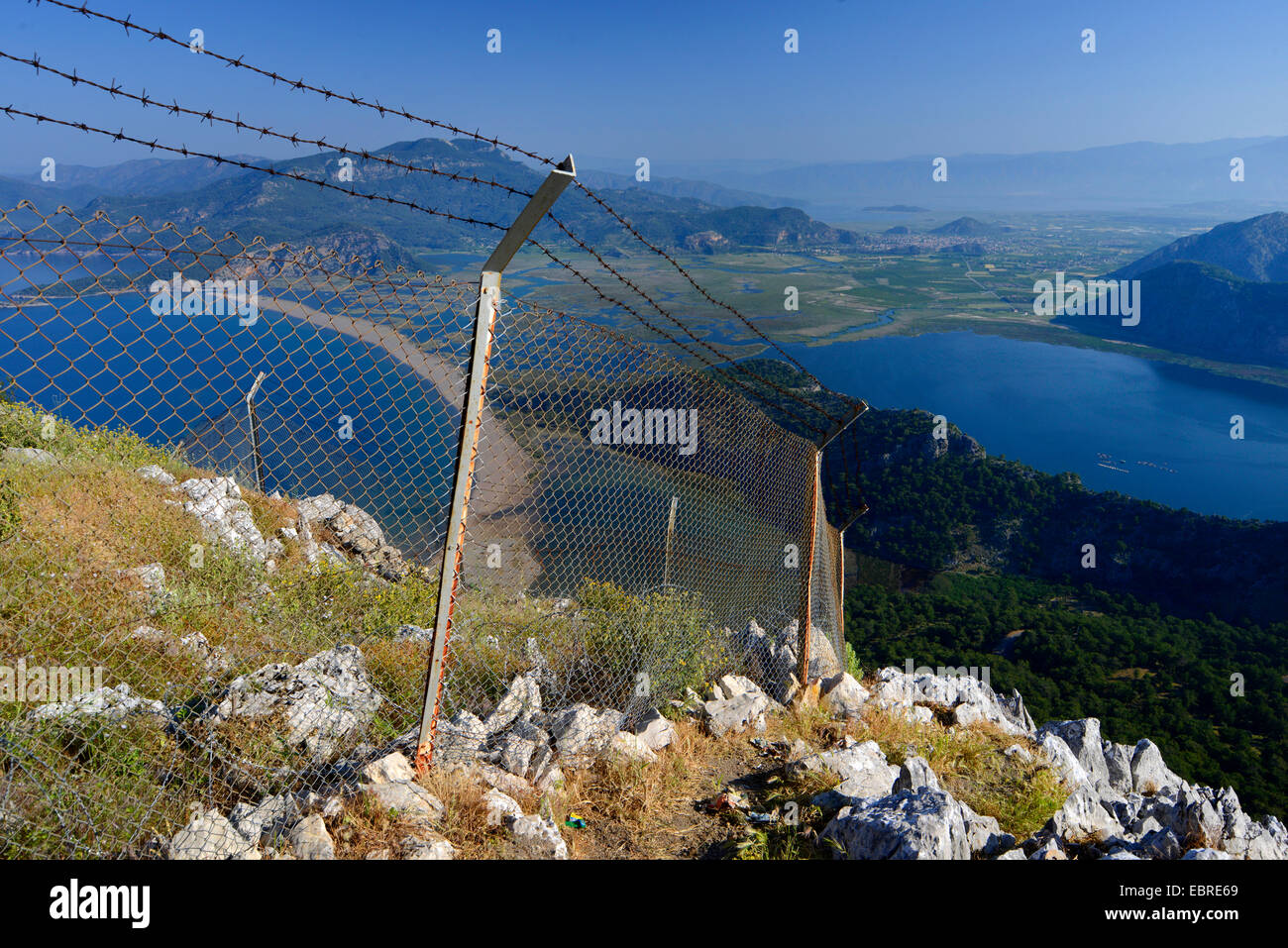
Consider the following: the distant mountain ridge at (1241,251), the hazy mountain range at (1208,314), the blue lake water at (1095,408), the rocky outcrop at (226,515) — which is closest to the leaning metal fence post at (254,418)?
the rocky outcrop at (226,515)

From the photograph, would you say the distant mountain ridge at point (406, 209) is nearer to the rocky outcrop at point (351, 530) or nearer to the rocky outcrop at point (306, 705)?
the rocky outcrop at point (351, 530)

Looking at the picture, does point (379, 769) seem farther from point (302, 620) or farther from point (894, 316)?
point (894, 316)

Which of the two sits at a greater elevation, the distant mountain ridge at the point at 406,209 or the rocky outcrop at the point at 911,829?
the distant mountain ridge at the point at 406,209

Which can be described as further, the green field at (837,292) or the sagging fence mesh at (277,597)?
the green field at (837,292)

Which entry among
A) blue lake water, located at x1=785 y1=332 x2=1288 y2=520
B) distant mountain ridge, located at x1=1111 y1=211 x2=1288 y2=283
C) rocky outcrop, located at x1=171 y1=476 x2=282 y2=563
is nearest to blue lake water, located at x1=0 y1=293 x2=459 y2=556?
rocky outcrop, located at x1=171 y1=476 x2=282 y2=563

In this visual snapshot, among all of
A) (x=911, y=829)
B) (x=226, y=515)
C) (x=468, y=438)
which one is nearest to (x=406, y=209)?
(x=226, y=515)
